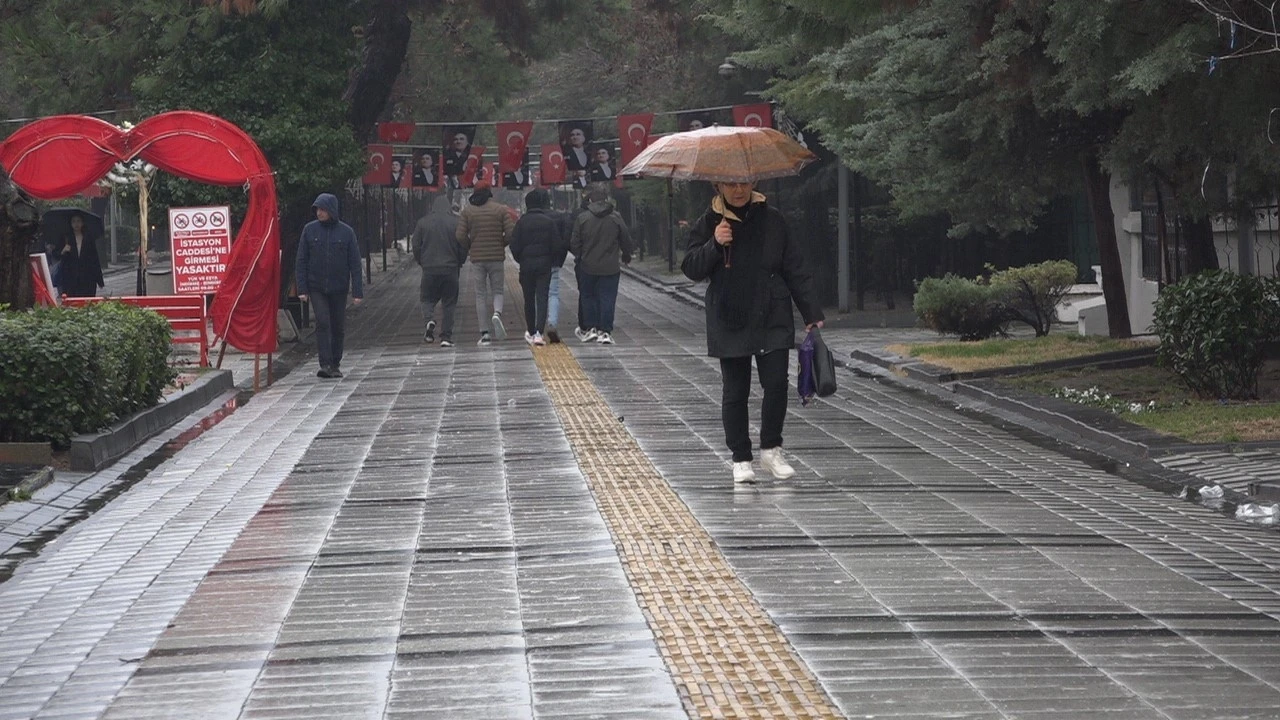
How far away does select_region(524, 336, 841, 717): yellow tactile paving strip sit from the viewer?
17.0ft

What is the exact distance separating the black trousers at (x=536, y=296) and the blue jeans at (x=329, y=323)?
3347 mm

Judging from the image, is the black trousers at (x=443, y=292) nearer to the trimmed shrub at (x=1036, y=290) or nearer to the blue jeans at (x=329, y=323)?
the blue jeans at (x=329, y=323)

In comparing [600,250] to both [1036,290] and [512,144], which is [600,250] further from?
[512,144]

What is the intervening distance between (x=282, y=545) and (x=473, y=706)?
3.08 meters

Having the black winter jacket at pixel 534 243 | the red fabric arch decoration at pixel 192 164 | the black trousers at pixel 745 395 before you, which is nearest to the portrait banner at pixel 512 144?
the black winter jacket at pixel 534 243

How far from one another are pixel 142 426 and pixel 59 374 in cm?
176

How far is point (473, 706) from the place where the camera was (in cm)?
512

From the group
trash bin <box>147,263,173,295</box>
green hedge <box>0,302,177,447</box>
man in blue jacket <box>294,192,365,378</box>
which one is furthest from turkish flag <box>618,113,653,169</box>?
green hedge <box>0,302,177,447</box>

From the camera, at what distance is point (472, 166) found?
40500 mm

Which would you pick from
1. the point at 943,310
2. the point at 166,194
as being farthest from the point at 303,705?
the point at 166,194

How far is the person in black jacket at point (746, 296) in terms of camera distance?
366 inches

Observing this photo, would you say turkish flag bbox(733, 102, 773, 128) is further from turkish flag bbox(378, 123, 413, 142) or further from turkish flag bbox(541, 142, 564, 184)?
turkish flag bbox(541, 142, 564, 184)

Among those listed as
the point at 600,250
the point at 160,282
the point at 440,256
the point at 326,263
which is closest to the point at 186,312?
the point at 326,263

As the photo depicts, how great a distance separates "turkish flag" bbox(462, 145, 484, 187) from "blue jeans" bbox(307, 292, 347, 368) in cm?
2156
